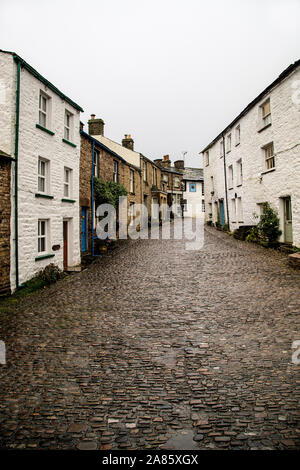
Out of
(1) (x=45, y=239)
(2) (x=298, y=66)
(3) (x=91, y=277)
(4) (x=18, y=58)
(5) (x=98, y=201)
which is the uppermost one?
(2) (x=298, y=66)

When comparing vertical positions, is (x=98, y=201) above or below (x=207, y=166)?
below

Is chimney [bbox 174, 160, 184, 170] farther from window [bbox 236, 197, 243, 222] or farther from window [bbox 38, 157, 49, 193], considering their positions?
window [bbox 38, 157, 49, 193]

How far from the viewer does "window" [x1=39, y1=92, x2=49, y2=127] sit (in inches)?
433

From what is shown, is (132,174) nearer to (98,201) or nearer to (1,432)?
(98,201)

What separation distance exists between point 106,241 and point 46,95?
8.11m

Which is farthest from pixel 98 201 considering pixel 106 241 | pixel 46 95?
pixel 46 95

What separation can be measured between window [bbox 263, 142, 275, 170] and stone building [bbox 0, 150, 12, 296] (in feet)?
42.7

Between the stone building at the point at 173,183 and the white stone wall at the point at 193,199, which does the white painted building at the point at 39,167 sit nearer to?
the stone building at the point at 173,183

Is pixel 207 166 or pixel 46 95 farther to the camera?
pixel 207 166

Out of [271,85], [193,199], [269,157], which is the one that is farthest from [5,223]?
[193,199]

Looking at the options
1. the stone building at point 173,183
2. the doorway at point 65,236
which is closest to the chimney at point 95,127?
the doorway at point 65,236

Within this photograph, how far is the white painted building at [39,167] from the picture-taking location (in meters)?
8.97

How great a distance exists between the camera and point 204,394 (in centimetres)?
369
